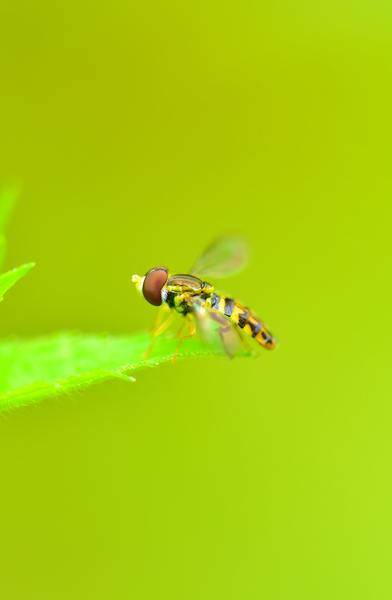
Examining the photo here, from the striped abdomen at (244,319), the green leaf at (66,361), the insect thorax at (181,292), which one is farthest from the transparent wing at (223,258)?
the green leaf at (66,361)

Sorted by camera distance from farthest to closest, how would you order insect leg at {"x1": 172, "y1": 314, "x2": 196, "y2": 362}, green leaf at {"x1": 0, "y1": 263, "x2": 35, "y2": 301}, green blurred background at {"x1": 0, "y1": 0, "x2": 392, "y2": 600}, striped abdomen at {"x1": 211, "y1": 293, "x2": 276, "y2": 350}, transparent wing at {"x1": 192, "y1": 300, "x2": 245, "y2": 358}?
green blurred background at {"x1": 0, "y1": 0, "x2": 392, "y2": 600} → striped abdomen at {"x1": 211, "y1": 293, "x2": 276, "y2": 350} → transparent wing at {"x1": 192, "y1": 300, "x2": 245, "y2": 358} → insect leg at {"x1": 172, "y1": 314, "x2": 196, "y2": 362} → green leaf at {"x1": 0, "y1": 263, "x2": 35, "y2": 301}

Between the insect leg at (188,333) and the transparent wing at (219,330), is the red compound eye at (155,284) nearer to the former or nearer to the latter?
the insect leg at (188,333)

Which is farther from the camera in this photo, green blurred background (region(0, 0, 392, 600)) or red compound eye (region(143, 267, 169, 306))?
green blurred background (region(0, 0, 392, 600))

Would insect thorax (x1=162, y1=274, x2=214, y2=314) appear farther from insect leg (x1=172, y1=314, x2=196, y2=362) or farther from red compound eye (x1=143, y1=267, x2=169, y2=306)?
insect leg (x1=172, y1=314, x2=196, y2=362)

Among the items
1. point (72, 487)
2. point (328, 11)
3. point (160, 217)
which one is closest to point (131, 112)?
point (160, 217)

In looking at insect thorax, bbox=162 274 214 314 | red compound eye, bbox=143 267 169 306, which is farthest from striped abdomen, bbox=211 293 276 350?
red compound eye, bbox=143 267 169 306

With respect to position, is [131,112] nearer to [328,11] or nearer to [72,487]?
[328,11]

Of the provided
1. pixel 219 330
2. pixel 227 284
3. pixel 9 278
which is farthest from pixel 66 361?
pixel 227 284
